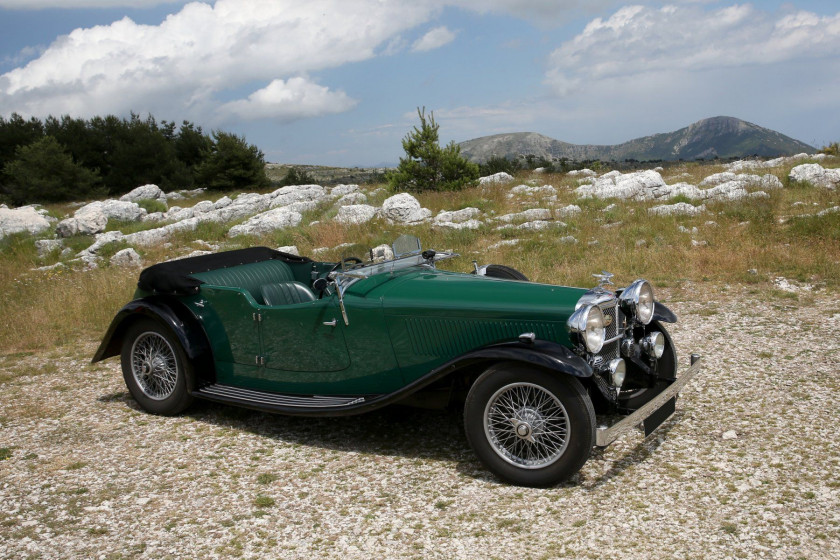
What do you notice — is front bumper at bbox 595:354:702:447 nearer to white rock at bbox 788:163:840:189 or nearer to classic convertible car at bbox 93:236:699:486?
classic convertible car at bbox 93:236:699:486

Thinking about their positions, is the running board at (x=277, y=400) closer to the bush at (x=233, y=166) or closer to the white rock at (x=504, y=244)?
the white rock at (x=504, y=244)

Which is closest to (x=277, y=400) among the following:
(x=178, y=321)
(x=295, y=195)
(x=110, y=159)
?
(x=178, y=321)

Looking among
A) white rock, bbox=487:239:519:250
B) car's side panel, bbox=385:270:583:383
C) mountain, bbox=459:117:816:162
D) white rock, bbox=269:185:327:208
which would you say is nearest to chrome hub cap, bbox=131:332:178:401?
car's side panel, bbox=385:270:583:383

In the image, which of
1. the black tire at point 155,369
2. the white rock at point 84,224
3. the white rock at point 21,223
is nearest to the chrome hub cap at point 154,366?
the black tire at point 155,369

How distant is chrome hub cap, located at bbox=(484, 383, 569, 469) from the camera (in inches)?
158

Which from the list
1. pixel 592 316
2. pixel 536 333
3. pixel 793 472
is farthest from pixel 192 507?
pixel 793 472

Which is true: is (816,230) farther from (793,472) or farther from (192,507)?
(192,507)

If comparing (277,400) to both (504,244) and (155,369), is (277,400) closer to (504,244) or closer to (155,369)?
(155,369)

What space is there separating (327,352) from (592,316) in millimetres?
1894

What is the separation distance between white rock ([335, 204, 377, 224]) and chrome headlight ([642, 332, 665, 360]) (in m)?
10.7

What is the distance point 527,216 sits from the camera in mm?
14430

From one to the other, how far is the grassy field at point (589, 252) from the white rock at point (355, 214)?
0.31 metres

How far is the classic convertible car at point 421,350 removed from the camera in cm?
405

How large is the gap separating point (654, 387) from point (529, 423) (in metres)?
1.19
